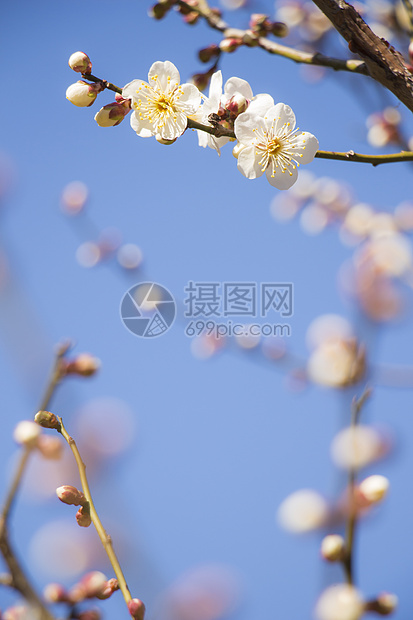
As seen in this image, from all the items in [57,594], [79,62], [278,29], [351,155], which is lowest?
[57,594]

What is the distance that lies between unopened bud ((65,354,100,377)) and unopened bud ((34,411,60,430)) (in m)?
0.64

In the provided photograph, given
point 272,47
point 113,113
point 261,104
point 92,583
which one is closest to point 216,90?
point 261,104

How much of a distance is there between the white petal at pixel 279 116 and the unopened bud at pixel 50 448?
3.19 feet

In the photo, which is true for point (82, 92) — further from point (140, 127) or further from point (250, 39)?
point (250, 39)

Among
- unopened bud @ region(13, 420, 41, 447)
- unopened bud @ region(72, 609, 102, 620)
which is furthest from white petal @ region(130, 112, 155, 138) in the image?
unopened bud @ region(72, 609, 102, 620)

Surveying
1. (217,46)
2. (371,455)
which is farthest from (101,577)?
(217,46)

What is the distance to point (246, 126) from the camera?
3.03 feet

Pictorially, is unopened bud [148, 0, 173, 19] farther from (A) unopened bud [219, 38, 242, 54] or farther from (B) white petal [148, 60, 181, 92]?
(B) white petal [148, 60, 181, 92]

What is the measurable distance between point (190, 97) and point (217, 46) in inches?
21.7

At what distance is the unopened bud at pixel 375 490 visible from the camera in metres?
0.91

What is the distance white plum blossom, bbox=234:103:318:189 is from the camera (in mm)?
937

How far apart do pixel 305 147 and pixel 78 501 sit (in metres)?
0.86

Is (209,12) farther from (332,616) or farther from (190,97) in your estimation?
(332,616)

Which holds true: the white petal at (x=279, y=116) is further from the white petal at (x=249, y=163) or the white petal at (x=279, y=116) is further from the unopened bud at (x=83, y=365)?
the unopened bud at (x=83, y=365)
